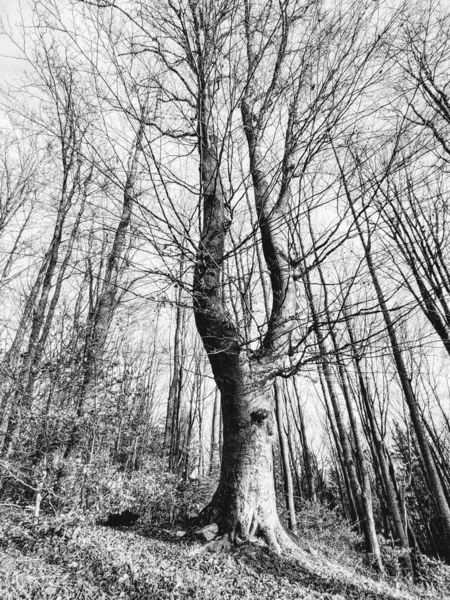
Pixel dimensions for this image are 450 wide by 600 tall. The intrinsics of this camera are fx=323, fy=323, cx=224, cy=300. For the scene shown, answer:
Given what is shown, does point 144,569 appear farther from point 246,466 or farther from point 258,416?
point 258,416

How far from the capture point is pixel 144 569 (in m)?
2.75

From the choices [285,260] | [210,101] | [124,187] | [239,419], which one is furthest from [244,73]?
[239,419]

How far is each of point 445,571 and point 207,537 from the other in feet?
16.8

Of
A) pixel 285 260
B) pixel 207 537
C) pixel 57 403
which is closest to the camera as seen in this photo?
pixel 207 537

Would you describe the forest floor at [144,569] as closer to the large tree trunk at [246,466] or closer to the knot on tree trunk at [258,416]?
the large tree trunk at [246,466]

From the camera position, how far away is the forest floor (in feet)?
8.24

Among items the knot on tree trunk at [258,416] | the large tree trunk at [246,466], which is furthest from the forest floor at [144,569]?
the knot on tree trunk at [258,416]

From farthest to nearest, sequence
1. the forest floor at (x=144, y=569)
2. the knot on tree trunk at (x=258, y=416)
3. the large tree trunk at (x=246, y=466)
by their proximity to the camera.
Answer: the knot on tree trunk at (x=258, y=416)
the large tree trunk at (x=246, y=466)
the forest floor at (x=144, y=569)

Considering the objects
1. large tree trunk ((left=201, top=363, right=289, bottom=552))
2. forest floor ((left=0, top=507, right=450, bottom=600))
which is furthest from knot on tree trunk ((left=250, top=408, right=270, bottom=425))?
forest floor ((left=0, top=507, right=450, bottom=600))

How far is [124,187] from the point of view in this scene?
2541 mm

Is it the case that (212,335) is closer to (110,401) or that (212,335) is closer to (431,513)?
(110,401)

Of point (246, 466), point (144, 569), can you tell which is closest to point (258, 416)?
point (246, 466)

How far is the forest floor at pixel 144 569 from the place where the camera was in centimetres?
251

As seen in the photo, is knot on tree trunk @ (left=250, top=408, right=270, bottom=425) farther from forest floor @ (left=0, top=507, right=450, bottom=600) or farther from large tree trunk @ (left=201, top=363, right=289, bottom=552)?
forest floor @ (left=0, top=507, right=450, bottom=600)
